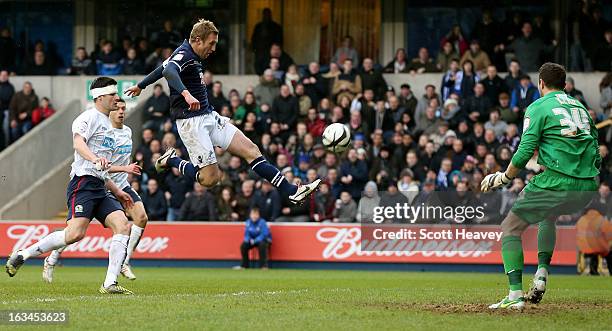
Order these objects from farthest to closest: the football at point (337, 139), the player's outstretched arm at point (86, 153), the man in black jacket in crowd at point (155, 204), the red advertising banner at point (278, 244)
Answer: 1. the man in black jacket in crowd at point (155, 204)
2. the red advertising banner at point (278, 244)
3. the football at point (337, 139)
4. the player's outstretched arm at point (86, 153)

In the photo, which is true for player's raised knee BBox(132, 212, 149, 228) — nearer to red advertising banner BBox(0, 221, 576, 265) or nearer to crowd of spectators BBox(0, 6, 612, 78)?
red advertising banner BBox(0, 221, 576, 265)

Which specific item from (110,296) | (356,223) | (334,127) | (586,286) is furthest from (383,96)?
(110,296)

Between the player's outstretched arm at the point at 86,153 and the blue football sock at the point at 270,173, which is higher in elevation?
the player's outstretched arm at the point at 86,153

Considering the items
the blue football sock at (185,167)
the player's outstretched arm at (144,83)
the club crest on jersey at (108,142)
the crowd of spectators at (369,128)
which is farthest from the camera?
the crowd of spectators at (369,128)

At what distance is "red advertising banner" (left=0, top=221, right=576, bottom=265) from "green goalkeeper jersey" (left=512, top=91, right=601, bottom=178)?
11851mm

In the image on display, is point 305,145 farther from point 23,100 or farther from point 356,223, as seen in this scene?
point 23,100

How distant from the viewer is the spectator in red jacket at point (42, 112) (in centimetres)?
2831

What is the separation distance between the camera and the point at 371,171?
24406 mm

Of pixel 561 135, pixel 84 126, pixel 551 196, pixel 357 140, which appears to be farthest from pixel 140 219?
pixel 357 140

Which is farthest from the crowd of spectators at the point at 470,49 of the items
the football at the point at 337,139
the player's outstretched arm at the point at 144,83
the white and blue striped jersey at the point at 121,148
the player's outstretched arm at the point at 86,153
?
the player's outstretched arm at the point at 86,153

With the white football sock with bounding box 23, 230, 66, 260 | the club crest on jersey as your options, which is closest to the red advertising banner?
the club crest on jersey

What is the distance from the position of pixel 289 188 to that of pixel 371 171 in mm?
11260

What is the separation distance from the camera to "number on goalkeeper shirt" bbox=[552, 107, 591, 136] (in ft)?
35.0

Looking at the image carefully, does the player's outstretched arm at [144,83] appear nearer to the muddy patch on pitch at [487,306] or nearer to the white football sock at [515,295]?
the muddy patch on pitch at [487,306]
